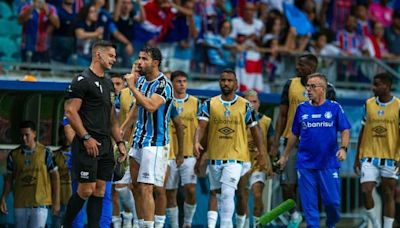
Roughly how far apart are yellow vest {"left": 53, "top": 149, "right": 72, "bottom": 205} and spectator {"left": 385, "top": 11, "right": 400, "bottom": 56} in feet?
29.1

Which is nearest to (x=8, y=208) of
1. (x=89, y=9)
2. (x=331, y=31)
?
(x=89, y=9)

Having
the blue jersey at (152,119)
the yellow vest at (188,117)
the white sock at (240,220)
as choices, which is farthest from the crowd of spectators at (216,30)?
the blue jersey at (152,119)

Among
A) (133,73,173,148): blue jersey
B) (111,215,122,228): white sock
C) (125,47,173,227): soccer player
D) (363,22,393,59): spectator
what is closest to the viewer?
(125,47,173,227): soccer player

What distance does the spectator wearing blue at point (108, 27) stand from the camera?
2133cm

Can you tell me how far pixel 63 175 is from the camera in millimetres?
19844

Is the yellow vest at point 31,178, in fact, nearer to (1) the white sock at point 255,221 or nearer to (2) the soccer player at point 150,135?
(2) the soccer player at point 150,135

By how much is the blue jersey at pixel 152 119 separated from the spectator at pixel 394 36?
10437 millimetres

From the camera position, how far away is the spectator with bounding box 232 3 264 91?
2259cm

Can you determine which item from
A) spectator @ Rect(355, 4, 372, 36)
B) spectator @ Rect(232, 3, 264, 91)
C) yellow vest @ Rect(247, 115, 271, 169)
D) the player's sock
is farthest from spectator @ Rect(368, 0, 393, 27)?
the player's sock

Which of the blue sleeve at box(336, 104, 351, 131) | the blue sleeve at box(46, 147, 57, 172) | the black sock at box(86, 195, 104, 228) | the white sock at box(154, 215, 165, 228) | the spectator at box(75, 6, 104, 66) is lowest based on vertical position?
the white sock at box(154, 215, 165, 228)

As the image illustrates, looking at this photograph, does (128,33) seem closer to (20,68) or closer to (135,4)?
(135,4)

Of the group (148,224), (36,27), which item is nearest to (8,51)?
(36,27)

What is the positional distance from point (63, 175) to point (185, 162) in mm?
1968

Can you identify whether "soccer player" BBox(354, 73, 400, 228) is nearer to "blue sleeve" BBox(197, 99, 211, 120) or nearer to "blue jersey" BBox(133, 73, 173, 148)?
"blue sleeve" BBox(197, 99, 211, 120)
